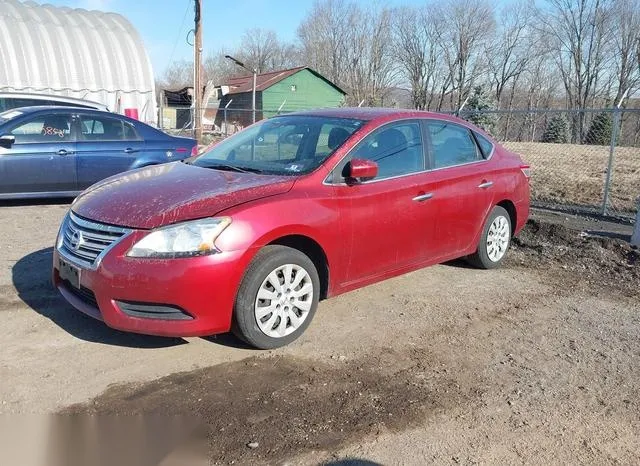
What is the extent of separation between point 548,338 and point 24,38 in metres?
25.7

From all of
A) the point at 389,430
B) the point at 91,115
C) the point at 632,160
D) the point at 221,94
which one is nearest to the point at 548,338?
the point at 389,430

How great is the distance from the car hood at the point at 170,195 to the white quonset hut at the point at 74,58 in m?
21.0

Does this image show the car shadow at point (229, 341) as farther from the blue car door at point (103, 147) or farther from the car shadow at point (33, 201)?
the car shadow at point (33, 201)

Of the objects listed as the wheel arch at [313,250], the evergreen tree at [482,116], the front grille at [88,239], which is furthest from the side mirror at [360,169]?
the evergreen tree at [482,116]

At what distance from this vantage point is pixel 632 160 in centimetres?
1780

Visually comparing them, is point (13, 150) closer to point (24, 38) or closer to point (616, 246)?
point (616, 246)

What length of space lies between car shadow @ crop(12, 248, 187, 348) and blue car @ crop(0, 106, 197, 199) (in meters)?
2.57

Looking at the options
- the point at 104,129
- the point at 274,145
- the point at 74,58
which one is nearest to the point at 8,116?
the point at 104,129

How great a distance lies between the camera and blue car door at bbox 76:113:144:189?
8.56 m

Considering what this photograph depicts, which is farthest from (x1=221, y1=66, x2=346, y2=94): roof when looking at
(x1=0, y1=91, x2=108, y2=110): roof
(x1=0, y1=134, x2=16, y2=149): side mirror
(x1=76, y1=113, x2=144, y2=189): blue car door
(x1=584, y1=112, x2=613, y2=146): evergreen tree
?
(x1=0, y1=134, x2=16, y2=149): side mirror

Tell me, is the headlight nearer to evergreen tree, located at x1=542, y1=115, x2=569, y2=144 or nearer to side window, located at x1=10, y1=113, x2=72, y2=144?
side window, located at x1=10, y1=113, x2=72, y2=144

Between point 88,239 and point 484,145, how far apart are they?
158 inches

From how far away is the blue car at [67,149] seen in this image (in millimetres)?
8094

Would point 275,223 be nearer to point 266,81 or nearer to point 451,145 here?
point 451,145
